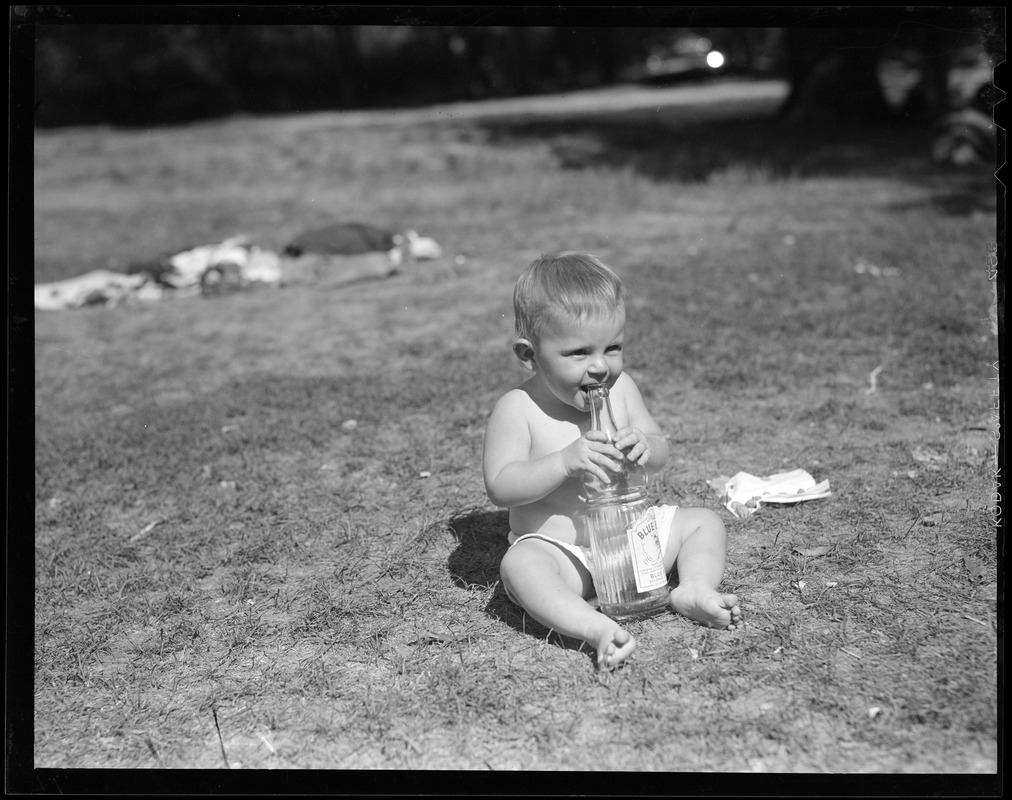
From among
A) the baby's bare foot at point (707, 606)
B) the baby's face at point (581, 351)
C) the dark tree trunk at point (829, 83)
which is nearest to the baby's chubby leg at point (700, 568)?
the baby's bare foot at point (707, 606)

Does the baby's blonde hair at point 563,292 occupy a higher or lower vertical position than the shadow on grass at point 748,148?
higher

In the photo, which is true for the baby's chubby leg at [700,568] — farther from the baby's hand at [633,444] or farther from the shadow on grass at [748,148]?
the shadow on grass at [748,148]

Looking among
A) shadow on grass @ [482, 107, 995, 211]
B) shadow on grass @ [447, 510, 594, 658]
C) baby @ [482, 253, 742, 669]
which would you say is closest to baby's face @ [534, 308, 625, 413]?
baby @ [482, 253, 742, 669]

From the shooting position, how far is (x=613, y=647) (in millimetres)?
2631

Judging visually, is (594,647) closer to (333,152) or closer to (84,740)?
(84,740)

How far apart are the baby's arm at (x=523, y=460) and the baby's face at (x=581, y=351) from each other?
0.17m

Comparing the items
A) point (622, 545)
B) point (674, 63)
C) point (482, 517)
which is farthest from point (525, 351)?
point (674, 63)

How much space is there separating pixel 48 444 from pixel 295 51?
22.0 metres

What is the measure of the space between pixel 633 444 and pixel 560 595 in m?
0.48

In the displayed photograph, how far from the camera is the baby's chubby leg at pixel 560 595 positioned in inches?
104

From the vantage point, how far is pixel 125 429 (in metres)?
5.30

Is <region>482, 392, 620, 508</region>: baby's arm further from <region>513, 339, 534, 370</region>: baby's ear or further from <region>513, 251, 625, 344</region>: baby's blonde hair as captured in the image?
<region>513, 251, 625, 344</region>: baby's blonde hair

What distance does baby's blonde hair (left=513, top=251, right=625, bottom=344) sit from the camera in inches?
113

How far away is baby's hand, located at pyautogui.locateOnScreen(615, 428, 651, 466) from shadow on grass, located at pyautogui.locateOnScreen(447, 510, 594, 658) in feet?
1.77
